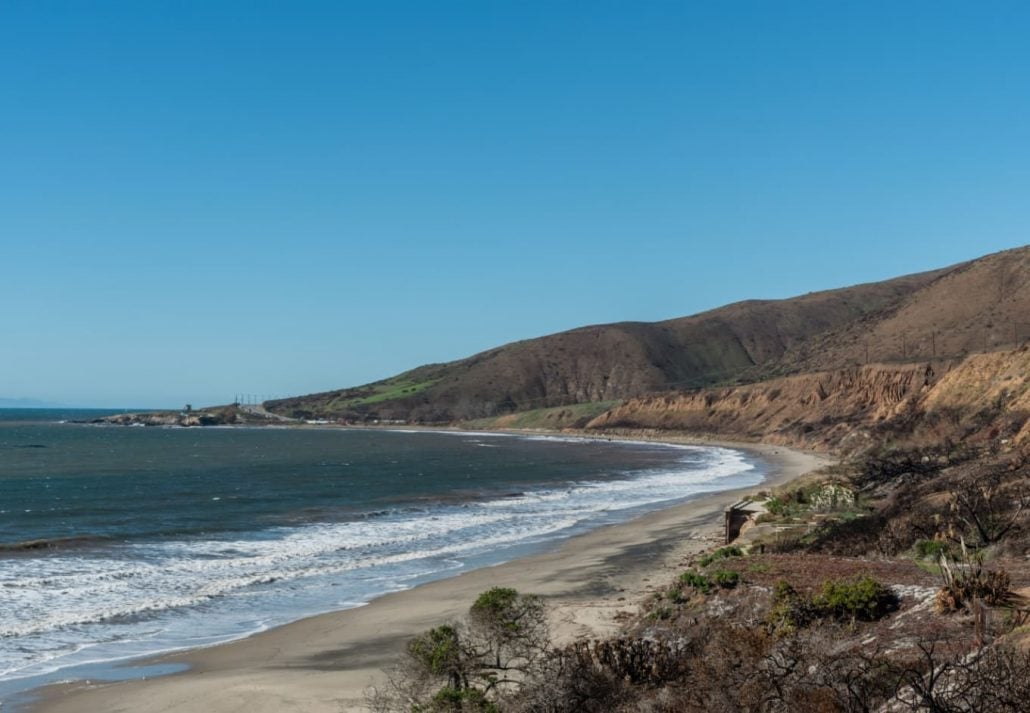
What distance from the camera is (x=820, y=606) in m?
13.3

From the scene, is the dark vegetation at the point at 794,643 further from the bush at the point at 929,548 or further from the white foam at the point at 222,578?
the white foam at the point at 222,578

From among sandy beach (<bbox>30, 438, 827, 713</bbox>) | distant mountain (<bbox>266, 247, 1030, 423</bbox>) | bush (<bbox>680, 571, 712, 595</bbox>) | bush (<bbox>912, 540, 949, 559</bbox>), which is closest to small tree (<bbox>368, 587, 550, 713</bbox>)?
sandy beach (<bbox>30, 438, 827, 713</bbox>)

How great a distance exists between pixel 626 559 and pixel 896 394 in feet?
225

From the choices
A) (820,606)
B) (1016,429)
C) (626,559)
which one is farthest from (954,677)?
(1016,429)


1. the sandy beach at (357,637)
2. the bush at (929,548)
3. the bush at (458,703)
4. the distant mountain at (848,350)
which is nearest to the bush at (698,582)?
the sandy beach at (357,637)

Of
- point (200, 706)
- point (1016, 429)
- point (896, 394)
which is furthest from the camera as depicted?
point (896, 394)

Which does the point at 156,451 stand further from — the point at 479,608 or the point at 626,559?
the point at 479,608

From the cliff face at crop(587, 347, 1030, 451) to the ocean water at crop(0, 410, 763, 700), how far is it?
41.4 feet

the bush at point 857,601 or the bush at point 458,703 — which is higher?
the bush at point 857,601

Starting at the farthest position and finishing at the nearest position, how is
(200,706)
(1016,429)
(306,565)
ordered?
(1016,429), (306,565), (200,706)

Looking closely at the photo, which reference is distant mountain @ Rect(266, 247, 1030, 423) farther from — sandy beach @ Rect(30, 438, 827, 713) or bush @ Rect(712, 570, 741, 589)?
bush @ Rect(712, 570, 741, 589)

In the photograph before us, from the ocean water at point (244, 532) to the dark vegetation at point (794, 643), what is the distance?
875cm

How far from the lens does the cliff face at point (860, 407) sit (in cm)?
5169

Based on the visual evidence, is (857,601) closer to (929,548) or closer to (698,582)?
(698,582)
